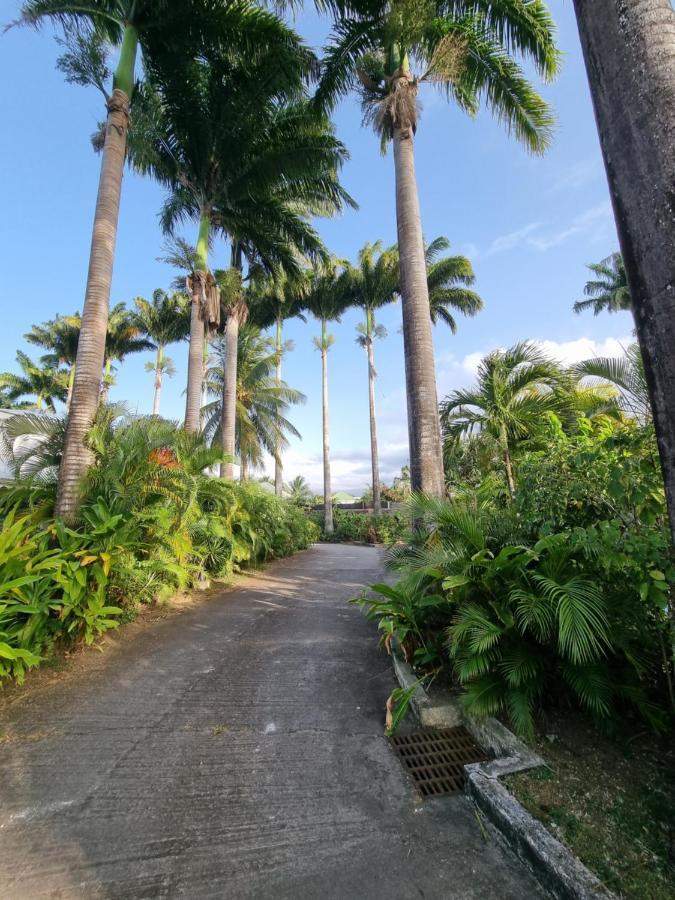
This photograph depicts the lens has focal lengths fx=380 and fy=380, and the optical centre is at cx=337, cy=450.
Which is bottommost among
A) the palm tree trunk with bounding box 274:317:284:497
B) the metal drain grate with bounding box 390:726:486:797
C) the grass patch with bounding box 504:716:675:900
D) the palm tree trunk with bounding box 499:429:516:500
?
the metal drain grate with bounding box 390:726:486:797

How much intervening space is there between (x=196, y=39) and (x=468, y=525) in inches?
407

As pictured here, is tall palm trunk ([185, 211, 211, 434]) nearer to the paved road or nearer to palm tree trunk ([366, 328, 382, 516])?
the paved road

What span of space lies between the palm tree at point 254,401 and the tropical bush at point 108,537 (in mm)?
13255

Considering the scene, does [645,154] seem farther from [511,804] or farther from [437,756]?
[437,756]

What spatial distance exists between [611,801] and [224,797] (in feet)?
6.59

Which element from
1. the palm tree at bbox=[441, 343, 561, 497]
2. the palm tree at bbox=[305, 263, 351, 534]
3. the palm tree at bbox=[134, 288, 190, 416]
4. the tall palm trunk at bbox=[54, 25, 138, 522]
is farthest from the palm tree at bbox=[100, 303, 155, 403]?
the palm tree at bbox=[441, 343, 561, 497]

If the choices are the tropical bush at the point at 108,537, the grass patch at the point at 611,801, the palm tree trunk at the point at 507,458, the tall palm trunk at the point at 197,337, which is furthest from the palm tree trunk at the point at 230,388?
the grass patch at the point at 611,801

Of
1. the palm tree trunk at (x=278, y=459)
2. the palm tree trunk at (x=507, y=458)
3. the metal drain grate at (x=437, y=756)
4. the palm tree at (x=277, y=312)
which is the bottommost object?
the metal drain grate at (x=437, y=756)

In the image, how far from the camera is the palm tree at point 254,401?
20.6m

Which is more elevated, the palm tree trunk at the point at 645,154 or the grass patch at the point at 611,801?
the palm tree trunk at the point at 645,154

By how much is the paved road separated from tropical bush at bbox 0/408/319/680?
25.8 inches

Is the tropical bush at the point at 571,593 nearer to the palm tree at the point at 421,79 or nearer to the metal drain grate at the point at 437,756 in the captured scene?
the metal drain grate at the point at 437,756

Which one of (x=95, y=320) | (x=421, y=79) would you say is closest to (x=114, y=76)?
(x=95, y=320)

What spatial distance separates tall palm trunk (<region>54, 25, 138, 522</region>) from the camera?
491 cm
